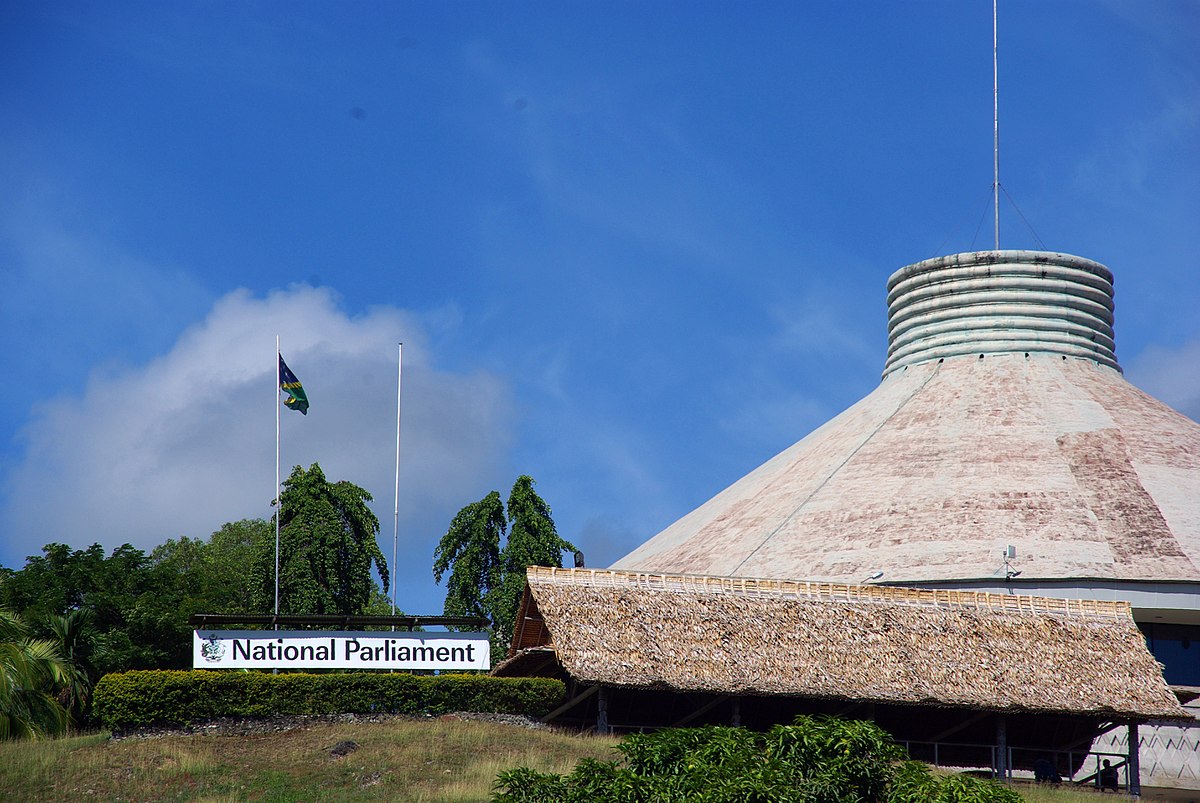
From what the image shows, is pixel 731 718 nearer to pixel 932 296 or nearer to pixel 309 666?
pixel 309 666

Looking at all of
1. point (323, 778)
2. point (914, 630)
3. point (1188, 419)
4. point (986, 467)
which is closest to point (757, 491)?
point (986, 467)

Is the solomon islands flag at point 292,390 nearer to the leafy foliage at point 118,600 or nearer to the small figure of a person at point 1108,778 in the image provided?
the leafy foliage at point 118,600

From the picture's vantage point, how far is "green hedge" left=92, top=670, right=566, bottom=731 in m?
32.1

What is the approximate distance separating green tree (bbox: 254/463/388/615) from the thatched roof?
15.2 meters

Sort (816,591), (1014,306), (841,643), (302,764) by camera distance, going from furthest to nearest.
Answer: (1014,306), (816,591), (841,643), (302,764)

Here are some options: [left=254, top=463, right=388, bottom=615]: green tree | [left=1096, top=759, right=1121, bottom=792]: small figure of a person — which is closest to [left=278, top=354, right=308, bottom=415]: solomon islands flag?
[left=254, top=463, right=388, bottom=615]: green tree

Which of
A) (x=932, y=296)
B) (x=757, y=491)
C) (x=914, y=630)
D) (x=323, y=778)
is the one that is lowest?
(x=323, y=778)

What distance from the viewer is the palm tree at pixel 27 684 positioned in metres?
34.2

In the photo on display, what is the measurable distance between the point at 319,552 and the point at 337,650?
17.7m

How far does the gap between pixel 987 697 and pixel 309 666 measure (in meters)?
13.9

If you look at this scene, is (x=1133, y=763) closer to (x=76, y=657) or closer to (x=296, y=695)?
(x=296, y=695)

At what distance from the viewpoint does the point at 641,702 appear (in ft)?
120

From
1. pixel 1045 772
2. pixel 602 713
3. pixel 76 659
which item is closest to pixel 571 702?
pixel 602 713

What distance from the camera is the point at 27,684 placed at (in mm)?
34594
